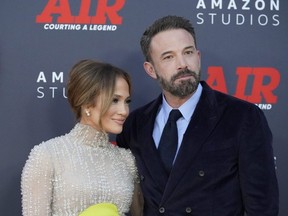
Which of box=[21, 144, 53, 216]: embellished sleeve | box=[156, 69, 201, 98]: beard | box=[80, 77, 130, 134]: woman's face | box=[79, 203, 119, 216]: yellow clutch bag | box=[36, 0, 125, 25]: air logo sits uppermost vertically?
box=[36, 0, 125, 25]: air logo

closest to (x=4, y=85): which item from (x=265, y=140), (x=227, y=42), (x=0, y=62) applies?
(x=0, y=62)

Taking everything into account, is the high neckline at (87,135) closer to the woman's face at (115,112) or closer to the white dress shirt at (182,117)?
the woman's face at (115,112)

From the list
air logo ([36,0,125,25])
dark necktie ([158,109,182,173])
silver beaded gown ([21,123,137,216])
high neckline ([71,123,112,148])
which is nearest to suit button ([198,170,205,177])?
dark necktie ([158,109,182,173])

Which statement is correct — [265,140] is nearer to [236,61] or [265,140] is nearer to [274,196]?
[274,196]

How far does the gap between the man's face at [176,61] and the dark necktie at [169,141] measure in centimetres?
8

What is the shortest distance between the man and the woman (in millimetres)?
108

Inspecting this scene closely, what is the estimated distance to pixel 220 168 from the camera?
152 centimetres

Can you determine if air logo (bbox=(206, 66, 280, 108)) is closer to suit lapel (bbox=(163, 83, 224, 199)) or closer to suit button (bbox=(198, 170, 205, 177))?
suit lapel (bbox=(163, 83, 224, 199))

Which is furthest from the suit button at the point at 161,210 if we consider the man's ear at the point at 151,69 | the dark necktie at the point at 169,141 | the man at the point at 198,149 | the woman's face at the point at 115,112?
the man's ear at the point at 151,69

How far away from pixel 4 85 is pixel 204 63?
0.85m

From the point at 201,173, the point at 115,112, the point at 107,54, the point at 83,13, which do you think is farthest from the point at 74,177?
the point at 83,13

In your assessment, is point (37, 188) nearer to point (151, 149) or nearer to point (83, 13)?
point (151, 149)

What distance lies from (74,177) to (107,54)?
703 mm

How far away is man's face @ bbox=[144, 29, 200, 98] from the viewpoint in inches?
63.6
